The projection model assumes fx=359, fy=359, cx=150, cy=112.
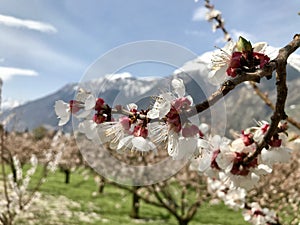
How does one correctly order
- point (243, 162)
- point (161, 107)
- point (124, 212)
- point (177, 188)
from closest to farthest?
point (161, 107) < point (243, 162) < point (124, 212) < point (177, 188)

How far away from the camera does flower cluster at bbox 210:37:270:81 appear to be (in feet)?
2.96

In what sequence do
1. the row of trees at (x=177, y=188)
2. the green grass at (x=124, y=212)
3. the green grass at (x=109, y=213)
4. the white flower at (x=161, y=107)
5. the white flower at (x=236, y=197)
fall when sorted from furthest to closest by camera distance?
the green grass at (x=124, y=212), the green grass at (x=109, y=213), the row of trees at (x=177, y=188), the white flower at (x=236, y=197), the white flower at (x=161, y=107)

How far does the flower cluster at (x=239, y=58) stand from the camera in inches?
35.5

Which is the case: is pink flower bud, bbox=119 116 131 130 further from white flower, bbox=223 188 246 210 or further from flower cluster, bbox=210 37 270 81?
white flower, bbox=223 188 246 210

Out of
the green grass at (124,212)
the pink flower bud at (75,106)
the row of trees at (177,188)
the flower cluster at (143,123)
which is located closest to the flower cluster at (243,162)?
the row of trees at (177,188)

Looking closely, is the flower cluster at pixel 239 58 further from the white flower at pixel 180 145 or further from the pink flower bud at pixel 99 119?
the pink flower bud at pixel 99 119

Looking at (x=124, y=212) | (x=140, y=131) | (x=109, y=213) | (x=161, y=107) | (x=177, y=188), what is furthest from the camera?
(x=177, y=188)

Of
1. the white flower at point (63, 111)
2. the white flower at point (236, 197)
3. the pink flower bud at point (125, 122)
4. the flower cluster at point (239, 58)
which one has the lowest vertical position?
the white flower at point (236, 197)

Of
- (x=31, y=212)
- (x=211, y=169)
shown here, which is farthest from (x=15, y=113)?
(x=31, y=212)

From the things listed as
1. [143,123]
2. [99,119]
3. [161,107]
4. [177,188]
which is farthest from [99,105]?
[177,188]

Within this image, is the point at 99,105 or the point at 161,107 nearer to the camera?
the point at 161,107

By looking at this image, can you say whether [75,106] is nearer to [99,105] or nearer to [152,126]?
[99,105]

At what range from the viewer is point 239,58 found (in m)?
0.90

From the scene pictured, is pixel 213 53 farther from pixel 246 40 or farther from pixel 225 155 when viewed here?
pixel 225 155
